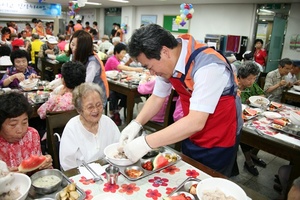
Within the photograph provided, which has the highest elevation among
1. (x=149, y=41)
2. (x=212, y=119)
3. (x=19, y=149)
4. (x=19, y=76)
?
(x=149, y=41)

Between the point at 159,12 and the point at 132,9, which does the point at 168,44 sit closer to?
the point at 159,12

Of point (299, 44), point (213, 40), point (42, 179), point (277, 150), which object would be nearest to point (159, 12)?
point (213, 40)

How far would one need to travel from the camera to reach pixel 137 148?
46.6 inches

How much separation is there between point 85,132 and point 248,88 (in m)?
2.39

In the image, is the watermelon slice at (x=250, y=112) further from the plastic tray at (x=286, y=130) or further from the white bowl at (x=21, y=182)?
the white bowl at (x=21, y=182)

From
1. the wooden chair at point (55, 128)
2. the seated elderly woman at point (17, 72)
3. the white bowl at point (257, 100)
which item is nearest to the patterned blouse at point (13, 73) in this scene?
the seated elderly woman at point (17, 72)

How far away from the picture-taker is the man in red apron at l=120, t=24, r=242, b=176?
1144 mm

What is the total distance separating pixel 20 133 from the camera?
4.84 feet

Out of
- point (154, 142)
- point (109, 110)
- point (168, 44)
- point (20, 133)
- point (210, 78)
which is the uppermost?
point (168, 44)

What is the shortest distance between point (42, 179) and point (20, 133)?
0.51 meters

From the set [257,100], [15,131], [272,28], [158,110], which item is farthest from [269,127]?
[272,28]

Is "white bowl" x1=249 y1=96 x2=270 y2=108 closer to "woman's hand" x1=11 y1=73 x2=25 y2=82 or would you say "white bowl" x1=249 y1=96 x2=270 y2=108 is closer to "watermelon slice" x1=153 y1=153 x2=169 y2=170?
"watermelon slice" x1=153 y1=153 x2=169 y2=170

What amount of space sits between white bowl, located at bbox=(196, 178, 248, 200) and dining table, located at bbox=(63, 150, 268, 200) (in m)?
0.09

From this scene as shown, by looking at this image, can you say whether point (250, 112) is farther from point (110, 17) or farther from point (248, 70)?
point (110, 17)
